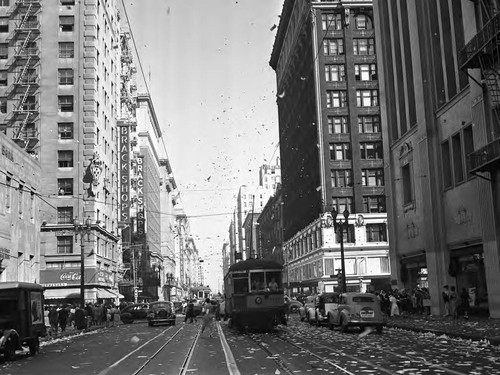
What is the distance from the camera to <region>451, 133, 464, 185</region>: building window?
33.7 metres

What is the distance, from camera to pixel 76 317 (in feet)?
132

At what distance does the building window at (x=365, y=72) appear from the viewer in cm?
7931

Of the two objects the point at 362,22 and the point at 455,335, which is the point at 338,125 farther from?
the point at 455,335

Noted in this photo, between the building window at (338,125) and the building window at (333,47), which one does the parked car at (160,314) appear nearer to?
the building window at (338,125)

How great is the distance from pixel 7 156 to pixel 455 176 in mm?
25590

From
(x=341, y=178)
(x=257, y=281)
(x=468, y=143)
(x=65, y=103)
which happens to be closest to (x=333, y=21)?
(x=341, y=178)

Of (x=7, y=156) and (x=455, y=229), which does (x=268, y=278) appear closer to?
(x=455, y=229)

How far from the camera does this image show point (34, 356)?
68.9ft

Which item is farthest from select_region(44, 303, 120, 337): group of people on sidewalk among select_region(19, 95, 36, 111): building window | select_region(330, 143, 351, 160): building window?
select_region(330, 143, 351, 160): building window

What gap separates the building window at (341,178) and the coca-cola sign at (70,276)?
3257 cm

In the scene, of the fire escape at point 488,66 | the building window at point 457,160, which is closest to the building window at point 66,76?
the building window at point 457,160

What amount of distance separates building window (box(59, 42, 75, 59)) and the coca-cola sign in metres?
21.0

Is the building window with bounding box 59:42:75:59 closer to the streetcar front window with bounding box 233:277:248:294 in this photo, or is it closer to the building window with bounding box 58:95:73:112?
the building window with bounding box 58:95:73:112

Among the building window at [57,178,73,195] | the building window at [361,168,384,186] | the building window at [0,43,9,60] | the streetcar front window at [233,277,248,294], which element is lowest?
the streetcar front window at [233,277,248,294]
